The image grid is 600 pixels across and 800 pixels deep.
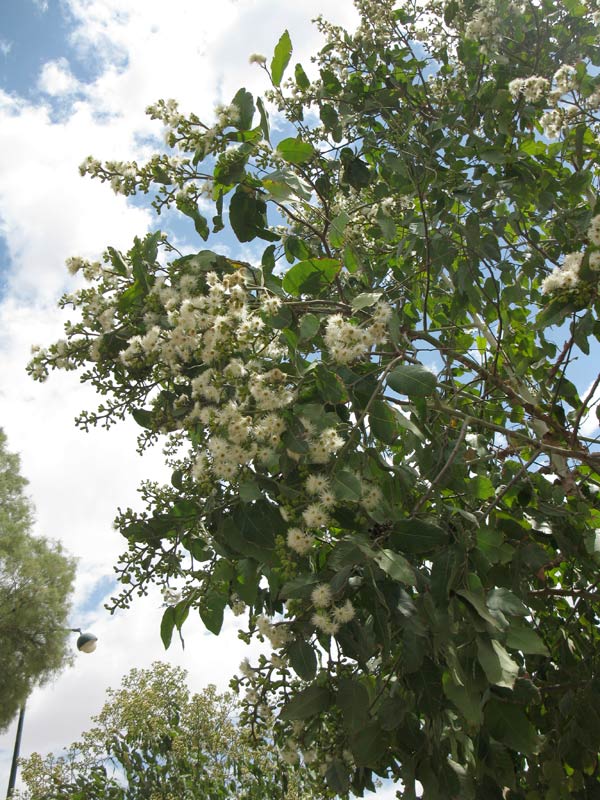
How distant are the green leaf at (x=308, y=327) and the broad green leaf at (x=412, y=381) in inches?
7.7

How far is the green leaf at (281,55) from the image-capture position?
180cm

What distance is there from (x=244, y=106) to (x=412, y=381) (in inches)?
34.4

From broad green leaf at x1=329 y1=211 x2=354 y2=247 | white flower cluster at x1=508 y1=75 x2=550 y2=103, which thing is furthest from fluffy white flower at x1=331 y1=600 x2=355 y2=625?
white flower cluster at x1=508 y1=75 x2=550 y2=103

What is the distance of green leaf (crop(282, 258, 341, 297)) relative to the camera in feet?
5.40

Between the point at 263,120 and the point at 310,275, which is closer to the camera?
the point at 310,275

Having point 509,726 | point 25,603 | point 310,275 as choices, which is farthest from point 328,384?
point 25,603

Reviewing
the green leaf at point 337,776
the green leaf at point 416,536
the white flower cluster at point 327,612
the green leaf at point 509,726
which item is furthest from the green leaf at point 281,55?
the green leaf at point 337,776

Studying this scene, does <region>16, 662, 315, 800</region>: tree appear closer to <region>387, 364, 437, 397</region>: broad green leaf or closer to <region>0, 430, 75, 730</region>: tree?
<region>387, 364, 437, 397</region>: broad green leaf

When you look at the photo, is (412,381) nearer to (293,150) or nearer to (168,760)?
(293,150)

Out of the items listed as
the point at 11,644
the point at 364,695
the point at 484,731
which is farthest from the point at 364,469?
the point at 11,644

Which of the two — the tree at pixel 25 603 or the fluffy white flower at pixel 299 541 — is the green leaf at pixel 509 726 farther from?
the tree at pixel 25 603

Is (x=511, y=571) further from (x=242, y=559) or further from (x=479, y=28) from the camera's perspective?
(x=479, y=28)

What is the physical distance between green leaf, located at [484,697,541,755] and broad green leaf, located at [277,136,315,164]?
4.39 ft

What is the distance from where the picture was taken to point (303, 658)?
139cm
